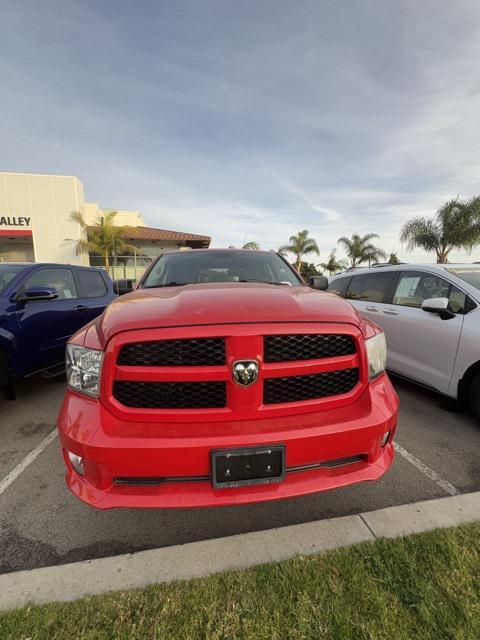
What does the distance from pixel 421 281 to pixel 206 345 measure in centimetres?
359

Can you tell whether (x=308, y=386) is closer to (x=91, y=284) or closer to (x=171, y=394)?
(x=171, y=394)

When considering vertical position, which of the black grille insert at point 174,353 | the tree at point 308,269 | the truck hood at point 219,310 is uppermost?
the truck hood at point 219,310

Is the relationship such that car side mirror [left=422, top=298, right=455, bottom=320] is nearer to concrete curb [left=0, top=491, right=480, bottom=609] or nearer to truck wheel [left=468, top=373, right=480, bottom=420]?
truck wheel [left=468, top=373, right=480, bottom=420]

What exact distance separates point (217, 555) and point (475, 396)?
9.70 feet

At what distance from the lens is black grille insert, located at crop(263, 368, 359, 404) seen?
163 centimetres

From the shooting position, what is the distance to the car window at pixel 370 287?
4699 millimetres

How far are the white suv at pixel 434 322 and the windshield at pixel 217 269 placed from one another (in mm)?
1767

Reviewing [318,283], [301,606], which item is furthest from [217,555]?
[318,283]

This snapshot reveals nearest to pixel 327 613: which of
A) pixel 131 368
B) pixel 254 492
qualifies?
pixel 254 492

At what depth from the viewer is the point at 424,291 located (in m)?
4.02

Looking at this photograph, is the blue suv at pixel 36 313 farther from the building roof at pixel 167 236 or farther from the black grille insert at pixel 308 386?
the building roof at pixel 167 236

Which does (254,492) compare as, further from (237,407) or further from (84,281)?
(84,281)

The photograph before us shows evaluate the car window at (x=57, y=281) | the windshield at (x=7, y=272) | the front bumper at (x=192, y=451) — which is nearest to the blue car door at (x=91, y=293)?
the car window at (x=57, y=281)

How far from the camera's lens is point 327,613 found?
1398 millimetres
